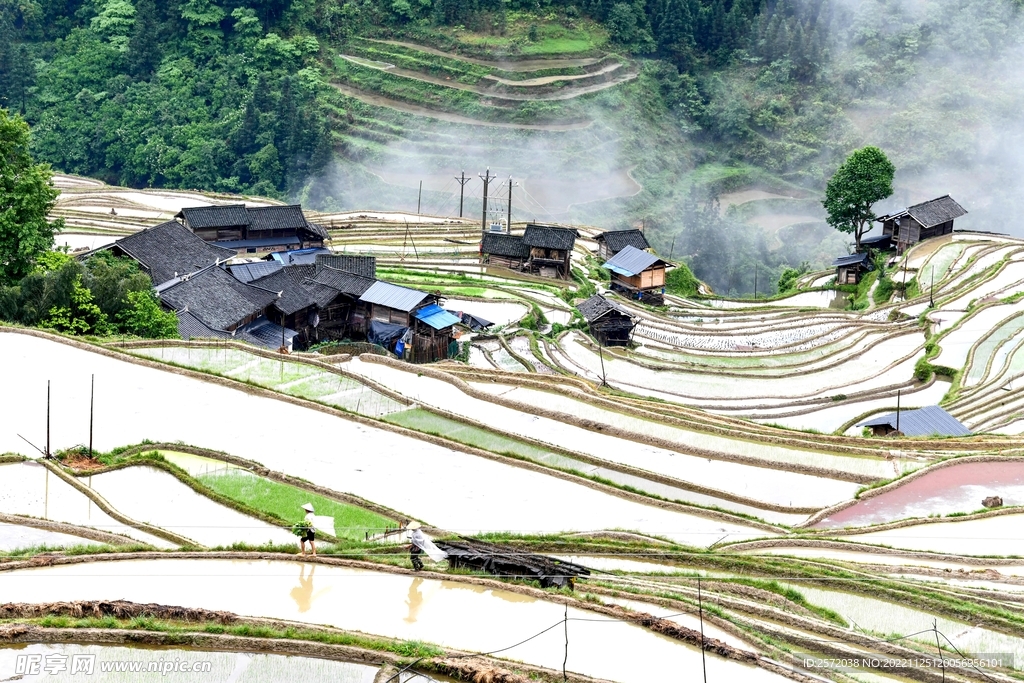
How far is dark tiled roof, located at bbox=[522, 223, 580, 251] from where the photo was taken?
1785 inches

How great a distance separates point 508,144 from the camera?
6575cm

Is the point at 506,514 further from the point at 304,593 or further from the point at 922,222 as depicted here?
the point at 922,222

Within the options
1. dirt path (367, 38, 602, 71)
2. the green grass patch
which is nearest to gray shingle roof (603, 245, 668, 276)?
dirt path (367, 38, 602, 71)

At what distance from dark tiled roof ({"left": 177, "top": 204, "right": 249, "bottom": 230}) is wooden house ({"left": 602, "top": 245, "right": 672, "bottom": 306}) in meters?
14.2

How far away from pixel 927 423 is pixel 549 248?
2187cm

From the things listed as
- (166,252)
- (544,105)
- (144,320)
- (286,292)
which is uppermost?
(544,105)

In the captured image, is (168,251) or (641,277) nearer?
(168,251)

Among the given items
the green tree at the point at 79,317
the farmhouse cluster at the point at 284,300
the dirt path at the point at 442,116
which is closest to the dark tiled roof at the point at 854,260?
the farmhouse cluster at the point at 284,300

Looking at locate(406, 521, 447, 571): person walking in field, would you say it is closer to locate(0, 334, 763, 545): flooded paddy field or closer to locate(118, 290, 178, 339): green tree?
locate(0, 334, 763, 545): flooded paddy field

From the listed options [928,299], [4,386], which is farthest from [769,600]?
[928,299]

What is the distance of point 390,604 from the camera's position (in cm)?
1352

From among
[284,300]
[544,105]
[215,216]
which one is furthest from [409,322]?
[544,105]

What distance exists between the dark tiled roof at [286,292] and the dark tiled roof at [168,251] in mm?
1714

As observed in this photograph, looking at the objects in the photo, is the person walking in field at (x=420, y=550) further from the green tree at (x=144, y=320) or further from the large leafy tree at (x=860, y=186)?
the large leafy tree at (x=860, y=186)
